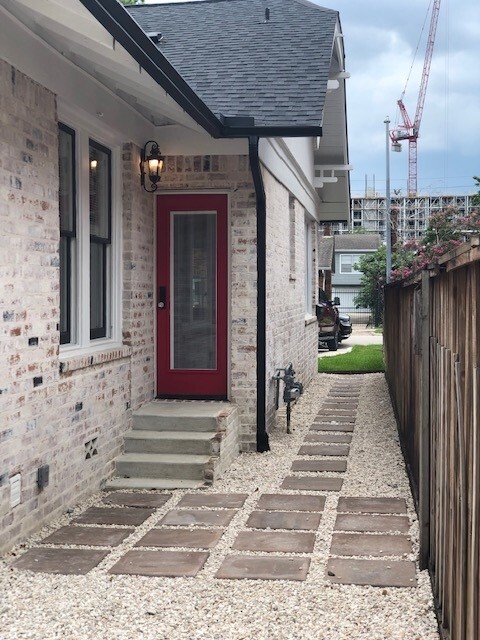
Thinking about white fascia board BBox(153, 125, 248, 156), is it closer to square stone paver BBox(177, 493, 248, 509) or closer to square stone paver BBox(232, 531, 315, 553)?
square stone paver BBox(177, 493, 248, 509)

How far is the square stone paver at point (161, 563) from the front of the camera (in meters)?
4.54

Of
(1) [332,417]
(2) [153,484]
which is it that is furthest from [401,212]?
(2) [153,484]

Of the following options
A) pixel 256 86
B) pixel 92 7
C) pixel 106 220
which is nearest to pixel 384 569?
pixel 92 7

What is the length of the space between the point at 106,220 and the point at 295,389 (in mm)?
3315

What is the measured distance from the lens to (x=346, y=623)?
3.80 meters

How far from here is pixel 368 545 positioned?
500cm

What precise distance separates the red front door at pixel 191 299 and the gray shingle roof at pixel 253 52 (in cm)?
121

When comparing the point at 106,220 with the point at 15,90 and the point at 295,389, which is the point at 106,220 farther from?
the point at 295,389

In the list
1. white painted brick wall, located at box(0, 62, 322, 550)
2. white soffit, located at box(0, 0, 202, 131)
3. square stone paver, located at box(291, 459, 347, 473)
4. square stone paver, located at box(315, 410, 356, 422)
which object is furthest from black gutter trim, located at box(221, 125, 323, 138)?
square stone paver, located at box(315, 410, 356, 422)

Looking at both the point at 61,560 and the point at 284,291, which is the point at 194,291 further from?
the point at 61,560

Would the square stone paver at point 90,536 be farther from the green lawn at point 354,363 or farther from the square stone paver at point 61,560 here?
the green lawn at point 354,363

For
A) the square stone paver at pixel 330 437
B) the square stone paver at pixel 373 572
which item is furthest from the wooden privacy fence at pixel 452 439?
the square stone paver at pixel 330 437

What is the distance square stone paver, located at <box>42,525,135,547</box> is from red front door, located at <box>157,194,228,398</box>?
2.82 meters

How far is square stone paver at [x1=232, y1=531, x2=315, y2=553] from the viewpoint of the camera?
4.96 meters
